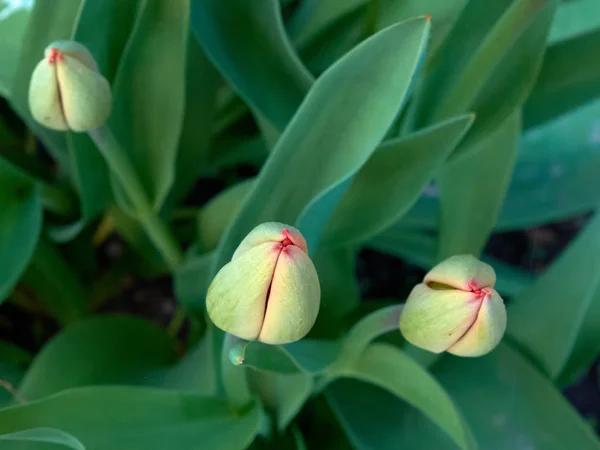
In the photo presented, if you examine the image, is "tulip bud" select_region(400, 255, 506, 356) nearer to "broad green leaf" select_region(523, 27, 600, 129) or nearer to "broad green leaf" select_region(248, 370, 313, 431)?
"broad green leaf" select_region(248, 370, 313, 431)

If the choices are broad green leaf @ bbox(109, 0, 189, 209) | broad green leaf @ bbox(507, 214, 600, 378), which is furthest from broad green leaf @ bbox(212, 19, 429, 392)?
broad green leaf @ bbox(507, 214, 600, 378)

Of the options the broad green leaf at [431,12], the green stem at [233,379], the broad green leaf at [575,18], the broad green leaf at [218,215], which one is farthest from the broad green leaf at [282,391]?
the broad green leaf at [575,18]

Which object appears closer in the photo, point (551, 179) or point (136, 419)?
point (136, 419)

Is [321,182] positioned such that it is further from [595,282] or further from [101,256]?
[101,256]

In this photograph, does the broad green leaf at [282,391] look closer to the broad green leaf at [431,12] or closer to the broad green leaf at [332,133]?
the broad green leaf at [332,133]

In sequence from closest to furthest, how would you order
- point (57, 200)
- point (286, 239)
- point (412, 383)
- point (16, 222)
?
1. point (286, 239)
2. point (412, 383)
3. point (16, 222)
4. point (57, 200)

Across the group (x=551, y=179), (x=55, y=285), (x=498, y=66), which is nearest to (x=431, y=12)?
(x=498, y=66)

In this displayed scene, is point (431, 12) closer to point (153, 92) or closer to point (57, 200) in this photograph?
point (153, 92)
